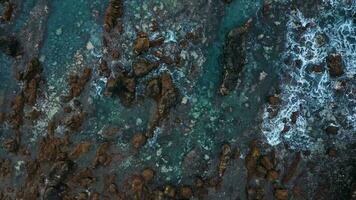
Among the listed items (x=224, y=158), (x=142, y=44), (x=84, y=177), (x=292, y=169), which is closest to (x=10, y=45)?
(x=142, y=44)

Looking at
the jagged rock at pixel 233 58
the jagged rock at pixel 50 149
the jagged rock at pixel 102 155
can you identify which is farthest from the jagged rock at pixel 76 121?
the jagged rock at pixel 233 58

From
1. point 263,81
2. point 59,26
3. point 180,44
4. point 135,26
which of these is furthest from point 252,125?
point 59,26

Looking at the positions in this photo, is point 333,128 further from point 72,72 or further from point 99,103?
point 72,72

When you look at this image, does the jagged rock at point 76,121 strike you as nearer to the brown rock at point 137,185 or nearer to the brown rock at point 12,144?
the brown rock at point 12,144

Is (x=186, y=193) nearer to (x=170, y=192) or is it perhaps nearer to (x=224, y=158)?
(x=170, y=192)

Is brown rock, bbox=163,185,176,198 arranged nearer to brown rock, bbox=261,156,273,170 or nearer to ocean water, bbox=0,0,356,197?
ocean water, bbox=0,0,356,197

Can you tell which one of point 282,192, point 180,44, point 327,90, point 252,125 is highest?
point 180,44
